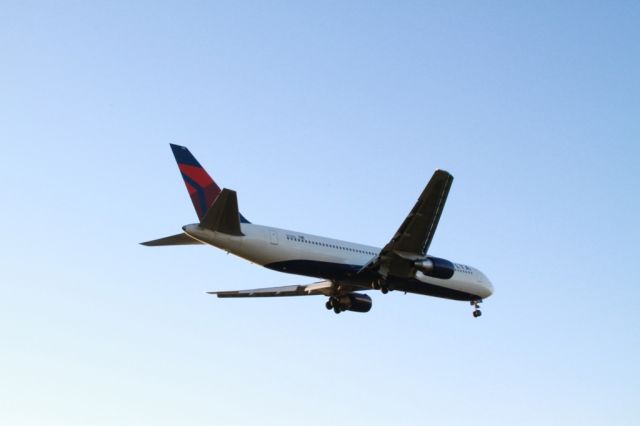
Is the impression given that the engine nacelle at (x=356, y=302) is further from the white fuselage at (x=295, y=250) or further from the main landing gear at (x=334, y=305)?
the white fuselage at (x=295, y=250)

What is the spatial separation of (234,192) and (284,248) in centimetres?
545

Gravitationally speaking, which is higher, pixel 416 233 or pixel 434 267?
pixel 416 233

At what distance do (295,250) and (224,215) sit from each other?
4.75 m

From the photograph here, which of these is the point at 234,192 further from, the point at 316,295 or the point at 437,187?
the point at 316,295

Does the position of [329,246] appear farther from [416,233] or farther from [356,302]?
[356,302]

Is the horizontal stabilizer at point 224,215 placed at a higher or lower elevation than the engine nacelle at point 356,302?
lower

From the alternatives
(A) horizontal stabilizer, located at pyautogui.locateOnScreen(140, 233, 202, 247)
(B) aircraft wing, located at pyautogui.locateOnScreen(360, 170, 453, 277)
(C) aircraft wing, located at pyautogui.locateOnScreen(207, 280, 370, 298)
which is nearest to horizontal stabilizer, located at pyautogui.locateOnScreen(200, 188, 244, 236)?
(A) horizontal stabilizer, located at pyautogui.locateOnScreen(140, 233, 202, 247)

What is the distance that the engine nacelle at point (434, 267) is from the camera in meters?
34.7

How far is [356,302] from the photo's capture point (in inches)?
1599

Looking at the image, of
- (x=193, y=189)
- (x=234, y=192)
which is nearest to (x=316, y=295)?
(x=193, y=189)

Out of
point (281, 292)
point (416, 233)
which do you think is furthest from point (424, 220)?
point (281, 292)

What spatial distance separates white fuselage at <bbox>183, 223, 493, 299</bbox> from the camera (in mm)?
32844

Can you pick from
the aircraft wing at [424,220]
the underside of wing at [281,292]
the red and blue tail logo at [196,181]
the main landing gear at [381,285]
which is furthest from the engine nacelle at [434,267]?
the red and blue tail logo at [196,181]

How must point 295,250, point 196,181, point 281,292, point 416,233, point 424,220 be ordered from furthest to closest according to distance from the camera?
point 281,292
point 196,181
point 295,250
point 416,233
point 424,220
